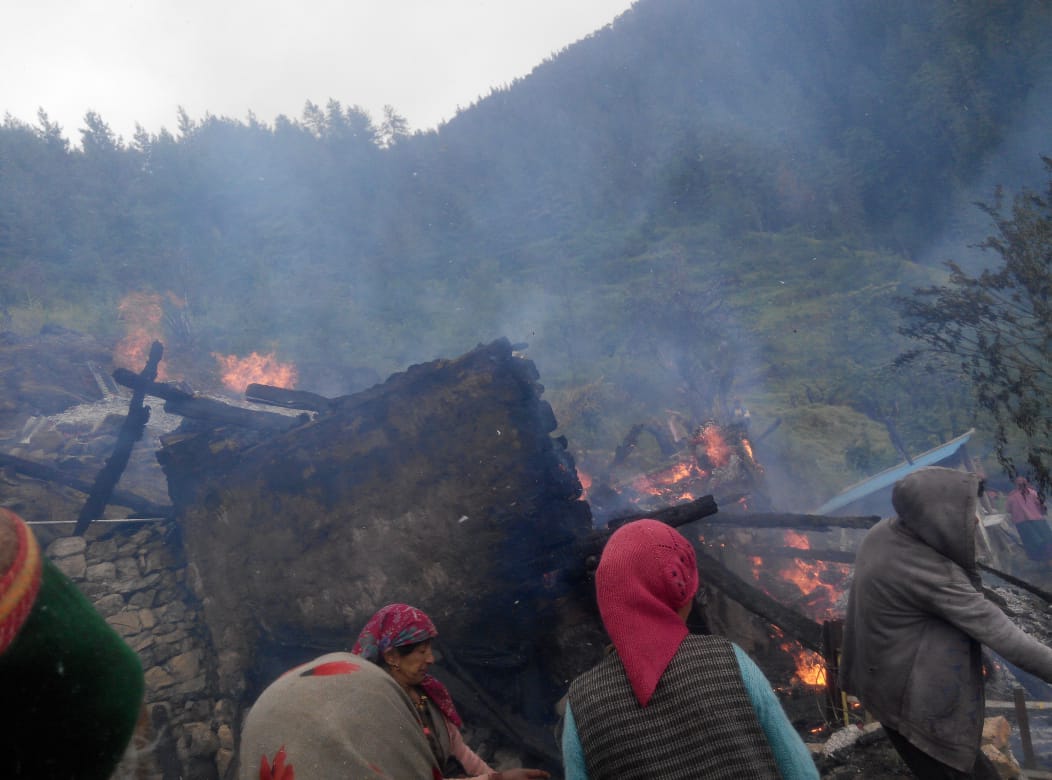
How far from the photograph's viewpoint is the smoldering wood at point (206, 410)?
718cm

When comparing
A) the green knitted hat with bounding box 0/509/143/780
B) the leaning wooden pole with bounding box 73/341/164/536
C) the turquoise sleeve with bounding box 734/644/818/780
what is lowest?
the turquoise sleeve with bounding box 734/644/818/780

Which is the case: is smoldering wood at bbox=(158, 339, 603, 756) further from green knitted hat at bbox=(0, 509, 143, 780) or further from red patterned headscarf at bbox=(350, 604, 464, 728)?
green knitted hat at bbox=(0, 509, 143, 780)

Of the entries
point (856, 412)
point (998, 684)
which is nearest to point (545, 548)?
point (998, 684)

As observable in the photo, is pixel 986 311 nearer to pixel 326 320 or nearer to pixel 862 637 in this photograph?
pixel 862 637

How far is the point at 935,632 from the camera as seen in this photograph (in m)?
2.90

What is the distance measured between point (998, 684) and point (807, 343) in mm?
18826

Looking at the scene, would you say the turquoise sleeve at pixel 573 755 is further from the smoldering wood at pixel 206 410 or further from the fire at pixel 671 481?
the fire at pixel 671 481

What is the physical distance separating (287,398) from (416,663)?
4943 millimetres

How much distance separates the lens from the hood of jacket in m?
2.80

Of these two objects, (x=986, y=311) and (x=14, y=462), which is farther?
(x=986, y=311)

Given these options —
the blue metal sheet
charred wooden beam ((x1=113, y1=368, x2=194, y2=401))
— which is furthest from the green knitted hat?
the blue metal sheet

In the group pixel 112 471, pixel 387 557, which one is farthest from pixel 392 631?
pixel 112 471

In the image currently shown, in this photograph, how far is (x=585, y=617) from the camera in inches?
235

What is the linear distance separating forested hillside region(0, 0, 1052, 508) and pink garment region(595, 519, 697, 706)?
15.4 meters
